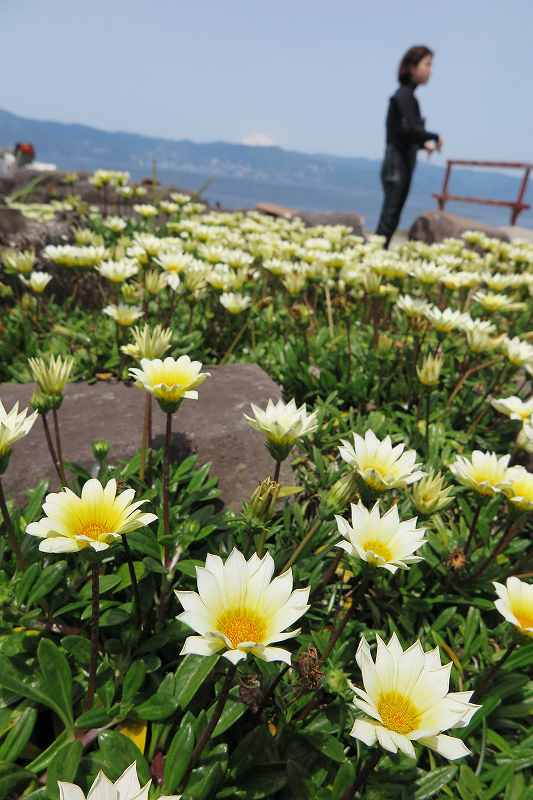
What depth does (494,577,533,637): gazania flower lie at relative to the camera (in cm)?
117

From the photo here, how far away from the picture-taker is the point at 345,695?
1262 mm

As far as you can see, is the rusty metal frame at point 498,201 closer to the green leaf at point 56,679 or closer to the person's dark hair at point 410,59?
the person's dark hair at point 410,59

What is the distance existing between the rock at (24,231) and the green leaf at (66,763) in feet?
13.8

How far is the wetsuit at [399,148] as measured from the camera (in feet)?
20.5

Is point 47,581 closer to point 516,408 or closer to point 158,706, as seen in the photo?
point 158,706

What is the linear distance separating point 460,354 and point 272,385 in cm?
155

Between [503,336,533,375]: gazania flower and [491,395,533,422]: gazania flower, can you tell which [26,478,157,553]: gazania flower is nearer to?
[491,395,533,422]: gazania flower

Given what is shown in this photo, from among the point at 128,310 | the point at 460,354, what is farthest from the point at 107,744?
the point at 460,354

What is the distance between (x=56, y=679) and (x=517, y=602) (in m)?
1.11

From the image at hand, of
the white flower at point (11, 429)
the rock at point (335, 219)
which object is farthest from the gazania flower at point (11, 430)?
the rock at point (335, 219)

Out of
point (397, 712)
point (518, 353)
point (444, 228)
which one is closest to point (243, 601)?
point (397, 712)

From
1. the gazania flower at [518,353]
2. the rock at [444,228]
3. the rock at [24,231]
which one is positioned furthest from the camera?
the rock at [444,228]

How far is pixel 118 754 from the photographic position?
1.20 m

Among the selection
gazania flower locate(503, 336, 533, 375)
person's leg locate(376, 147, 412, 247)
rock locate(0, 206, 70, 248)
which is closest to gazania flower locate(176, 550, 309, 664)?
gazania flower locate(503, 336, 533, 375)
